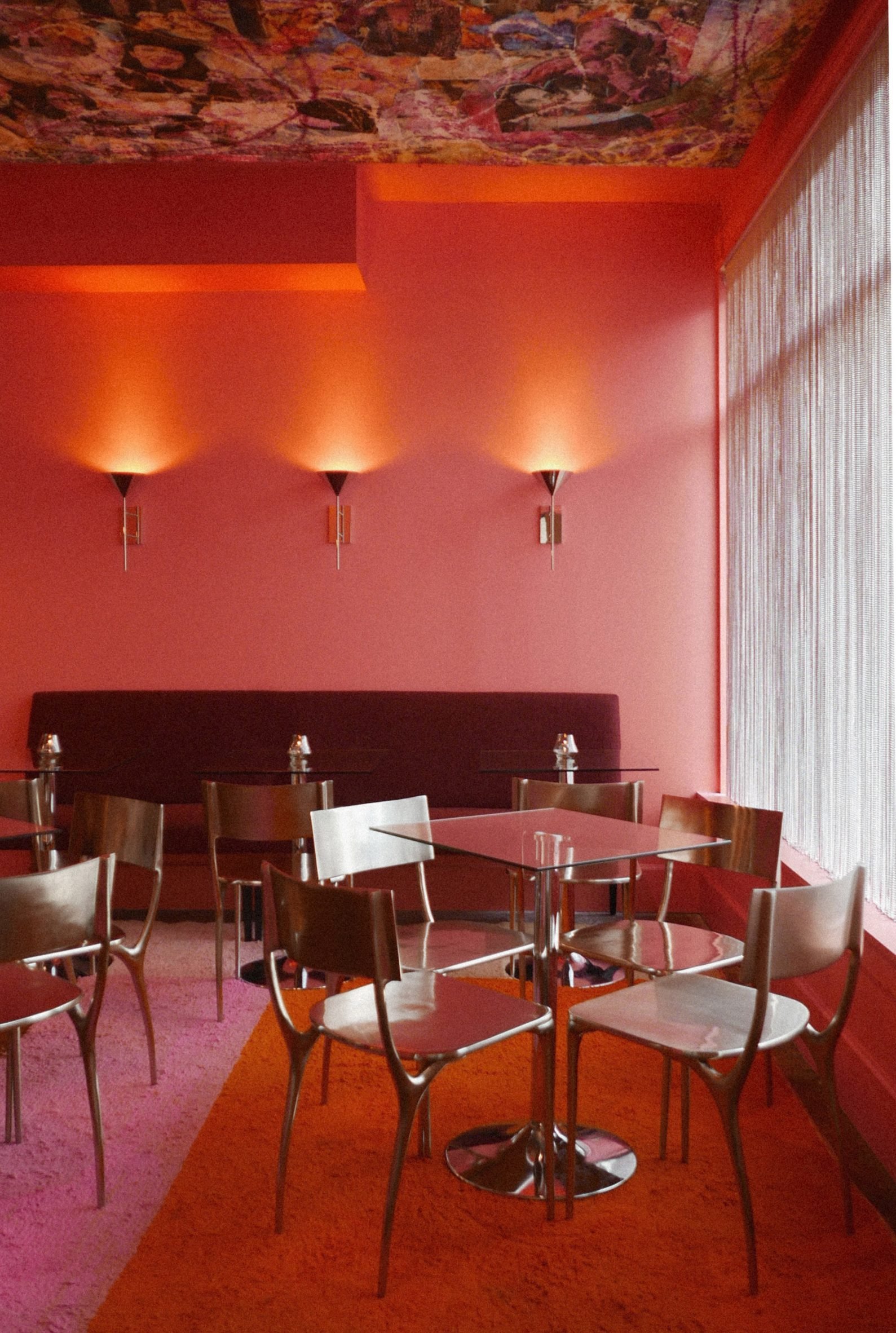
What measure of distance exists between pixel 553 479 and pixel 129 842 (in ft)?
10.1

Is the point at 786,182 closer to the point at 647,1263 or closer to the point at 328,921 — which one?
the point at 328,921

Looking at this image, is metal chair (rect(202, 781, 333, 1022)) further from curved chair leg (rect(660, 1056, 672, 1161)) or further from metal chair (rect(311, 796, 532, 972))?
curved chair leg (rect(660, 1056, 672, 1161))

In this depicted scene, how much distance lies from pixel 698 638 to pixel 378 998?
12.7ft

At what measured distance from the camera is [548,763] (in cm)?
479

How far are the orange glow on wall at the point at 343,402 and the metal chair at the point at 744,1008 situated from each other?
12.3 ft

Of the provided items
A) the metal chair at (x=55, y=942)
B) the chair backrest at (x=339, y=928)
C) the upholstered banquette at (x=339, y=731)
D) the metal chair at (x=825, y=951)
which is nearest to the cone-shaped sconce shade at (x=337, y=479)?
the upholstered banquette at (x=339, y=731)

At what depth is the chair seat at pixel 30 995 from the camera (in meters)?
2.50

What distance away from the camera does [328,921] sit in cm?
232

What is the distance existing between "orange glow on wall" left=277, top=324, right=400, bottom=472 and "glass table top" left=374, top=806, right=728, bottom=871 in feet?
9.56

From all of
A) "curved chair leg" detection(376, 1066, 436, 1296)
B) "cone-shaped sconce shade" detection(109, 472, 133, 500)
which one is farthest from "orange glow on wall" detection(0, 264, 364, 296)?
"curved chair leg" detection(376, 1066, 436, 1296)

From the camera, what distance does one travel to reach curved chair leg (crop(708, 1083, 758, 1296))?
223 cm

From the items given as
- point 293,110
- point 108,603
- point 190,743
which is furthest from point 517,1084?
point 293,110

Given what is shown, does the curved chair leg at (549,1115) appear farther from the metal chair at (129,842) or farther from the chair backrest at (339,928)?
the metal chair at (129,842)

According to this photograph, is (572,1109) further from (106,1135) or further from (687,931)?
(106,1135)
